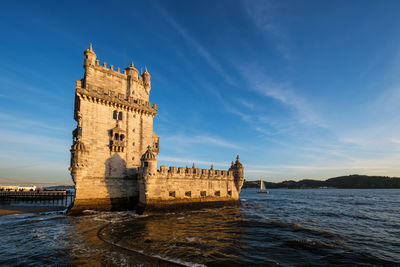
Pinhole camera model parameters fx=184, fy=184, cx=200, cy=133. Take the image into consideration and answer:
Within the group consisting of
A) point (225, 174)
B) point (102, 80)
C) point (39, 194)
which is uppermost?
point (102, 80)

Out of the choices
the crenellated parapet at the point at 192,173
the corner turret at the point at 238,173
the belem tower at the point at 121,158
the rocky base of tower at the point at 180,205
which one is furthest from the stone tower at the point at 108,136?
the corner turret at the point at 238,173

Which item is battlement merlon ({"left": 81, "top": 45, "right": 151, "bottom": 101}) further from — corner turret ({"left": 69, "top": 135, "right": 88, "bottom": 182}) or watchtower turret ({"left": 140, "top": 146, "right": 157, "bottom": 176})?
watchtower turret ({"left": 140, "top": 146, "right": 157, "bottom": 176})

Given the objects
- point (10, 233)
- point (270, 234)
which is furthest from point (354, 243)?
point (10, 233)

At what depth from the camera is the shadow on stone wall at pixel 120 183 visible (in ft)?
85.5

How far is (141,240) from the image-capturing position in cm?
1348

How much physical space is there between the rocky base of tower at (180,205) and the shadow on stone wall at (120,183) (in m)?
2.25

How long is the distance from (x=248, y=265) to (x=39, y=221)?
75.7 feet

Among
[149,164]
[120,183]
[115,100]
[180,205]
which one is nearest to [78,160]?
[120,183]

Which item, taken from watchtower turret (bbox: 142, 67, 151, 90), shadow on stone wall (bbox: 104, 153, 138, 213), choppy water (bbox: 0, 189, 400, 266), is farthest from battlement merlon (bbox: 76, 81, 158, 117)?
choppy water (bbox: 0, 189, 400, 266)

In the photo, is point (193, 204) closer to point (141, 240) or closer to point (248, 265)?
point (141, 240)

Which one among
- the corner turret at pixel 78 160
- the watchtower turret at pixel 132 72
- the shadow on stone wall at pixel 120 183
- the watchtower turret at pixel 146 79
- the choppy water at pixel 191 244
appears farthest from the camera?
the watchtower turret at pixel 146 79

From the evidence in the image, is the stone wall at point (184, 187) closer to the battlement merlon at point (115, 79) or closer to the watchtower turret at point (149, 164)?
the watchtower turret at point (149, 164)

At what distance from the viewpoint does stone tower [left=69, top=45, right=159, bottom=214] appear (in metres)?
24.4

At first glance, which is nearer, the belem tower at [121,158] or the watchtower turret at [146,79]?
the belem tower at [121,158]
